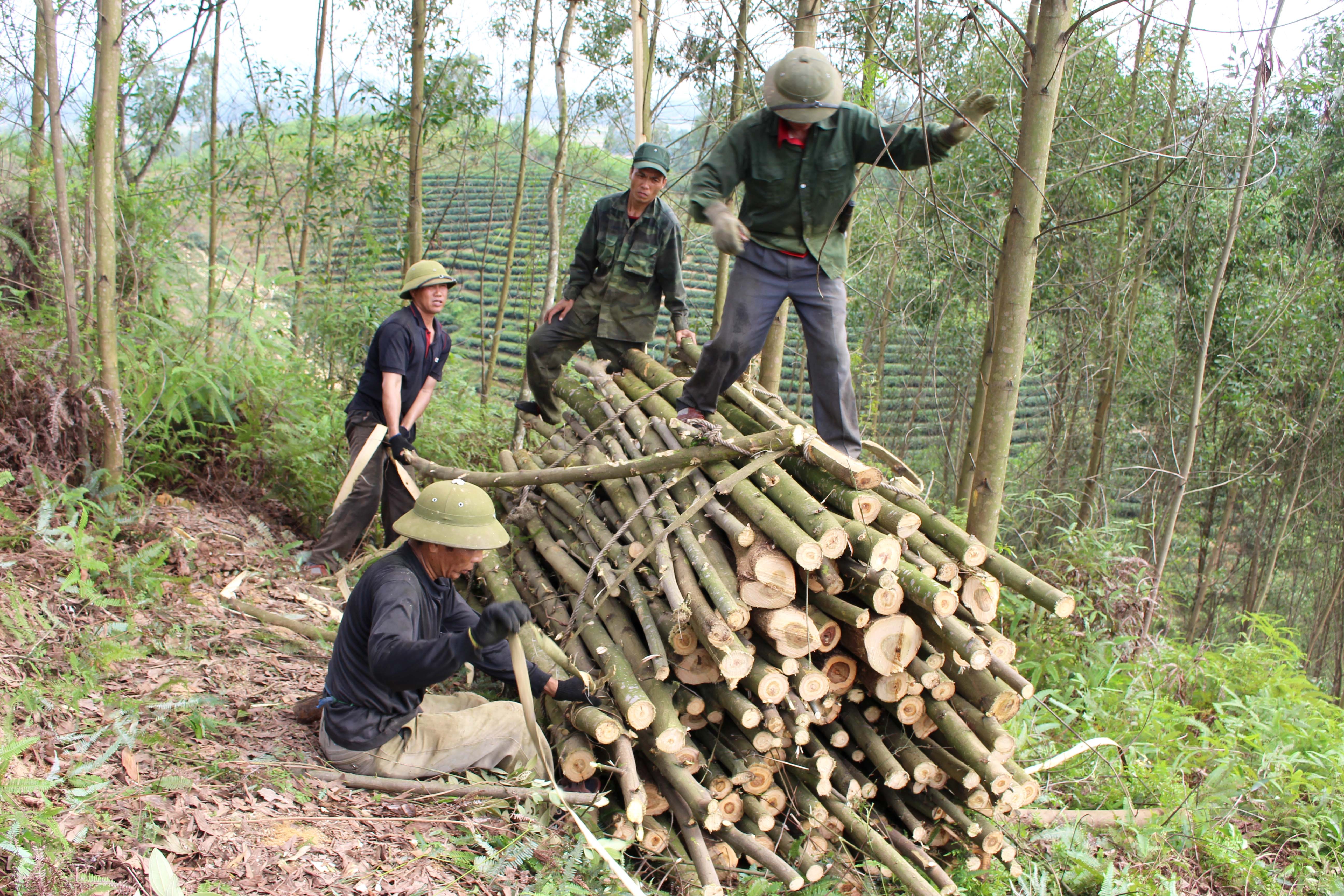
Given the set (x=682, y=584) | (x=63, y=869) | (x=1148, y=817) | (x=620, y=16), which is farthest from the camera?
(x=620, y=16)

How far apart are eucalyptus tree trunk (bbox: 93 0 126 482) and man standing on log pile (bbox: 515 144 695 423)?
7.73 feet

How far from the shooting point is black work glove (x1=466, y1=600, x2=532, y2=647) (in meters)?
2.78

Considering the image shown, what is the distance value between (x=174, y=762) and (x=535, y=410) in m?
3.69

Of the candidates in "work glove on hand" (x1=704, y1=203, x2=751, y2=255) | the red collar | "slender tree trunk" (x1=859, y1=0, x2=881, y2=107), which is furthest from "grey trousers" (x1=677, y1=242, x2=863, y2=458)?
"slender tree trunk" (x1=859, y1=0, x2=881, y2=107)

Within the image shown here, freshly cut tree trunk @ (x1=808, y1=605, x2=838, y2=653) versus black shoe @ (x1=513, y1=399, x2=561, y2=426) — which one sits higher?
black shoe @ (x1=513, y1=399, x2=561, y2=426)

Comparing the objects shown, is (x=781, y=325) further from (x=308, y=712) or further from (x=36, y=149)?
(x=36, y=149)

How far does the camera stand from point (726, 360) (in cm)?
422

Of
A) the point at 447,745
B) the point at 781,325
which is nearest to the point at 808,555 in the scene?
the point at 447,745

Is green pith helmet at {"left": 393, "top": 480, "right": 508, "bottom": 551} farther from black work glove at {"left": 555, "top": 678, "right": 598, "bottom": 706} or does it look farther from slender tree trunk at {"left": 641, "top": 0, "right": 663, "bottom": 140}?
slender tree trunk at {"left": 641, "top": 0, "right": 663, "bottom": 140}

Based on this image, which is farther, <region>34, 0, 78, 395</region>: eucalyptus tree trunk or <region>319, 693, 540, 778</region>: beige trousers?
<region>34, 0, 78, 395</region>: eucalyptus tree trunk

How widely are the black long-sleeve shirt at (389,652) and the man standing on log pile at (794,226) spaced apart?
1573 mm

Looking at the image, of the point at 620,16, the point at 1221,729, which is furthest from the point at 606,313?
the point at 620,16

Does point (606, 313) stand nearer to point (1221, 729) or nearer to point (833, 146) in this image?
Answer: point (833, 146)

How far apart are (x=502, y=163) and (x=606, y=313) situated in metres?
6.89
